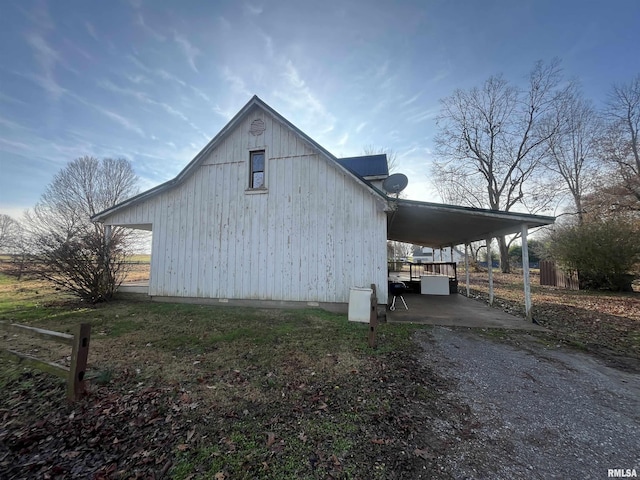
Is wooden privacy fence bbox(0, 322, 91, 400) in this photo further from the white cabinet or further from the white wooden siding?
the white cabinet

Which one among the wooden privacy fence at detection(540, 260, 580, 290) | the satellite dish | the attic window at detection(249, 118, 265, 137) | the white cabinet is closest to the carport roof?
the satellite dish

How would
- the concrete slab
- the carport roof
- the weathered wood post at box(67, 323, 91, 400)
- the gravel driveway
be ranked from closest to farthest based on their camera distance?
the gravel driveway
the weathered wood post at box(67, 323, 91, 400)
the carport roof
the concrete slab

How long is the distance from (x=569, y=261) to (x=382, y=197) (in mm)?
14552

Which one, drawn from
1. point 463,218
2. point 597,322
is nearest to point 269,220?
point 463,218

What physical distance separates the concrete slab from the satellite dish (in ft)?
14.6

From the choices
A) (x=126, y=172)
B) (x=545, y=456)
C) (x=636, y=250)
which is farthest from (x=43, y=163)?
(x=636, y=250)

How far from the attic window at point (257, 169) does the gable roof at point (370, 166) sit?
165 inches

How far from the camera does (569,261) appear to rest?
1383 centimetres

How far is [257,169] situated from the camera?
8281mm

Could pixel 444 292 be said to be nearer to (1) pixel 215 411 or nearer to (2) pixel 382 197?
(2) pixel 382 197

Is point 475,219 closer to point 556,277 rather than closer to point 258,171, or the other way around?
point 258,171

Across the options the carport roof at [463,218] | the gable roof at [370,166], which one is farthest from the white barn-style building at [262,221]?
the gable roof at [370,166]

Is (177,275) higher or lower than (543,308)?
higher

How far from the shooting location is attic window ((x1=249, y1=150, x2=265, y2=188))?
8219 millimetres
